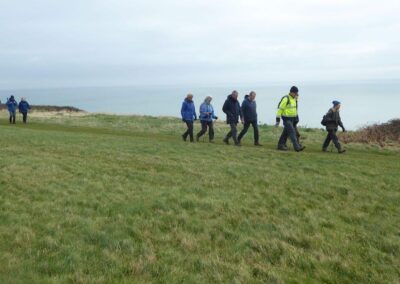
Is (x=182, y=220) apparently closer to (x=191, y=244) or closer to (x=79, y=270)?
(x=191, y=244)

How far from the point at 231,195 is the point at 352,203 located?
104 inches

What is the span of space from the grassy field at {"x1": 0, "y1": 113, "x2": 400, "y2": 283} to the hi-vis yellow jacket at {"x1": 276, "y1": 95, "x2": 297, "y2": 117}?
2.95m

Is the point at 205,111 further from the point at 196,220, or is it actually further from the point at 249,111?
the point at 196,220

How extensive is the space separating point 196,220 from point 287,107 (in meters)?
9.96

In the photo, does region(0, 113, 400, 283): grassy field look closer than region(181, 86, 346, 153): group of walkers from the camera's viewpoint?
Yes

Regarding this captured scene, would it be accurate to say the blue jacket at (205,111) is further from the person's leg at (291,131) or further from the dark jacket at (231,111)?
the person's leg at (291,131)

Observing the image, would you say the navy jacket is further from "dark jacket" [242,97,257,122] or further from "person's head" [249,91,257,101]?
"person's head" [249,91,257,101]

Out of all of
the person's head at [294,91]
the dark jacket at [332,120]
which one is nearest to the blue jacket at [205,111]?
the person's head at [294,91]

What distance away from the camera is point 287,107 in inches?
685

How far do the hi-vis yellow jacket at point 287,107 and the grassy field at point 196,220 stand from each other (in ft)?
9.67

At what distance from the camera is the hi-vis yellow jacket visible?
17.3m

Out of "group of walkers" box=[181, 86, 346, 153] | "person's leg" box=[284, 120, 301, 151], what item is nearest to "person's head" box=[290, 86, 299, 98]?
"group of walkers" box=[181, 86, 346, 153]

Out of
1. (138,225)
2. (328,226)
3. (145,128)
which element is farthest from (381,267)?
(145,128)

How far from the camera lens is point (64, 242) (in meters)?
7.25
